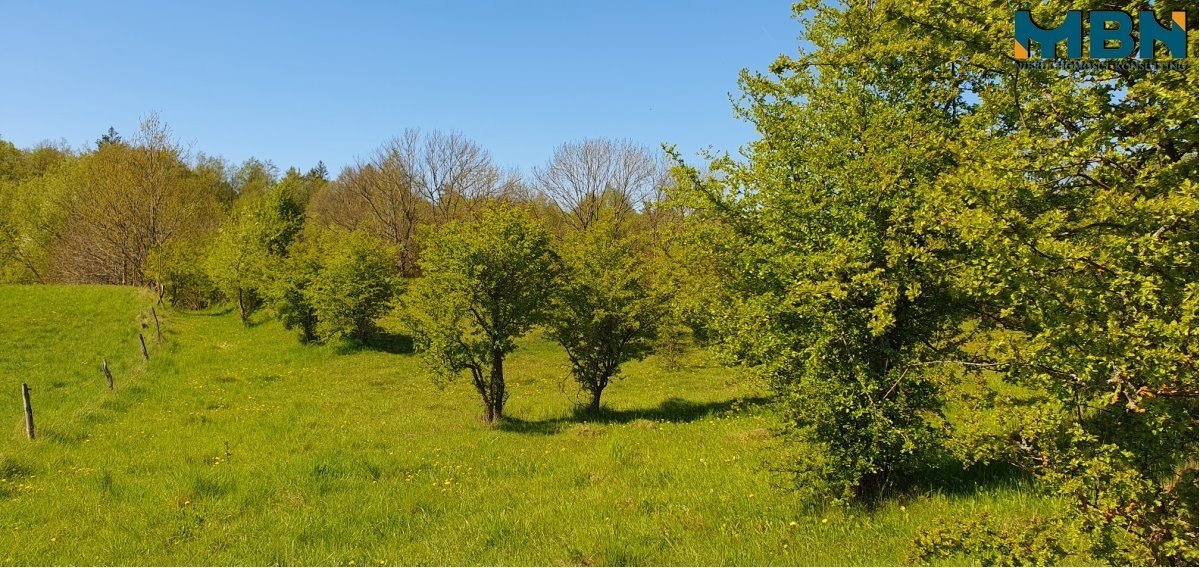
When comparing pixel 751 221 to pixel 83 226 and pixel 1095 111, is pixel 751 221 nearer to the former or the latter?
pixel 1095 111

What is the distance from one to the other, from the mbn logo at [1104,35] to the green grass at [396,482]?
540cm

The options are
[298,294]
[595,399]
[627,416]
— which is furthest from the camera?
[298,294]

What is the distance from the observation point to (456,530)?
912cm

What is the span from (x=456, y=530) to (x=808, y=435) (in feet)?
18.5

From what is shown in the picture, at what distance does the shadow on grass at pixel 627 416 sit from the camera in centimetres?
1820

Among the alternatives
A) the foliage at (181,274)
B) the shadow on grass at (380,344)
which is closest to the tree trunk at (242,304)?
the foliage at (181,274)

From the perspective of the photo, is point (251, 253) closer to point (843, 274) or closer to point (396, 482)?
point (396, 482)

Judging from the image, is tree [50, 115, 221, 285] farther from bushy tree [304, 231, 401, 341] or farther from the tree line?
bushy tree [304, 231, 401, 341]


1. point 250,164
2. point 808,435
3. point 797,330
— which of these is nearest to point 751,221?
point 797,330

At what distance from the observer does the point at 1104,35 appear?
5.74 m

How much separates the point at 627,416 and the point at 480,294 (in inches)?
252

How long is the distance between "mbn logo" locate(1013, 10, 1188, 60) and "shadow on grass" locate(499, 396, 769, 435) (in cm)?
1302

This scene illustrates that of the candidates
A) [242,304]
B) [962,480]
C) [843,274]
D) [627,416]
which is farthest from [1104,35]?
[242,304]

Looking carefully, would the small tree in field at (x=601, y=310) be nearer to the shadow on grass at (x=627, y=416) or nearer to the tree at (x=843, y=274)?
the shadow on grass at (x=627, y=416)
